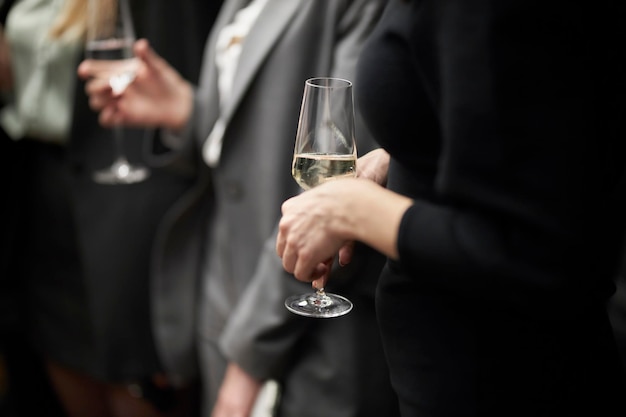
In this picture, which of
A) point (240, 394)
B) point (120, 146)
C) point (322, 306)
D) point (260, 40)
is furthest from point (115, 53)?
point (322, 306)

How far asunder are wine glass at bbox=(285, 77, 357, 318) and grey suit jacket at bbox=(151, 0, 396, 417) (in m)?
0.20

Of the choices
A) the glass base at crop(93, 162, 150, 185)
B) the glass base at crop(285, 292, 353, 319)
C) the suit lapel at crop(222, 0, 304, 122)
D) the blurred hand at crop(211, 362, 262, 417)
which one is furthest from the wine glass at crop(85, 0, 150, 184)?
the glass base at crop(285, 292, 353, 319)

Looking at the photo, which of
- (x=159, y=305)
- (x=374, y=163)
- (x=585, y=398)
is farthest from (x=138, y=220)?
(x=585, y=398)

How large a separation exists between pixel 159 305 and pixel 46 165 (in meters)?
0.43

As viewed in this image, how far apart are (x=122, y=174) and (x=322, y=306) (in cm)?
92

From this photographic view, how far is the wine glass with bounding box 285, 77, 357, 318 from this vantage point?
80 centimetres

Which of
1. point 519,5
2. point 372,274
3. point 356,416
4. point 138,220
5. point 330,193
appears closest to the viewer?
point 519,5

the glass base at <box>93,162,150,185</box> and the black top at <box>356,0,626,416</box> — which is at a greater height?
the black top at <box>356,0,626,416</box>

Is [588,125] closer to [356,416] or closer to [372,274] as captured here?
[372,274]

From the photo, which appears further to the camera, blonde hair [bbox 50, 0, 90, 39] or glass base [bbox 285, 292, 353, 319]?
blonde hair [bbox 50, 0, 90, 39]

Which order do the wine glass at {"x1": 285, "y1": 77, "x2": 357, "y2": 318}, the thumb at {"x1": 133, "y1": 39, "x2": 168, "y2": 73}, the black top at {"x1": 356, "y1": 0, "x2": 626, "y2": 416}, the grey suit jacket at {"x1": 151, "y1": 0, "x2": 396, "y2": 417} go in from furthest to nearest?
the thumb at {"x1": 133, "y1": 39, "x2": 168, "y2": 73} < the grey suit jacket at {"x1": 151, "y1": 0, "x2": 396, "y2": 417} < the wine glass at {"x1": 285, "y1": 77, "x2": 357, "y2": 318} < the black top at {"x1": 356, "y1": 0, "x2": 626, "y2": 416}

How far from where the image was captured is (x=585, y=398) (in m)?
0.80

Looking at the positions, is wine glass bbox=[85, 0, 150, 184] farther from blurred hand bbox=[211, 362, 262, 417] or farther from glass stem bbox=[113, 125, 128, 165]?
blurred hand bbox=[211, 362, 262, 417]

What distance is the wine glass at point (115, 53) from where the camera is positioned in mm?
1569
